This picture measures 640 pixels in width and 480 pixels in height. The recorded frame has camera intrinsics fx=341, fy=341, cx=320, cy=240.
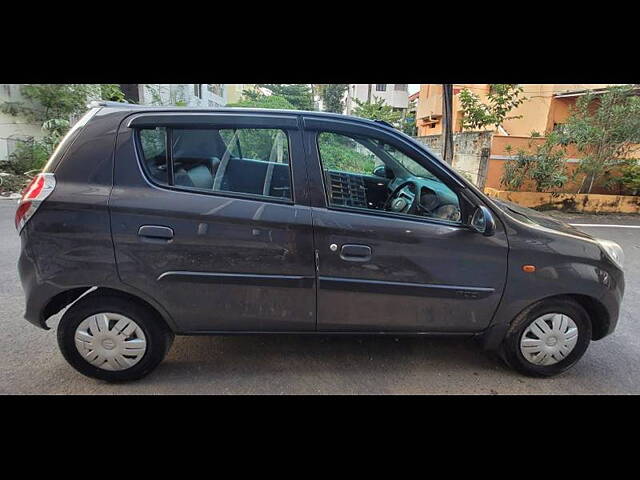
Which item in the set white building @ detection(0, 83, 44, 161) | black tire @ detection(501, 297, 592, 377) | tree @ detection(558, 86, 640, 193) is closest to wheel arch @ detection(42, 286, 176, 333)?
black tire @ detection(501, 297, 592, 377)

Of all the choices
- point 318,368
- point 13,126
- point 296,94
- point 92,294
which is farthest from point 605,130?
point 296,94

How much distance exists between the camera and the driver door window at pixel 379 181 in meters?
2.32

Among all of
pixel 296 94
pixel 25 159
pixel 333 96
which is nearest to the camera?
pixel 25 159

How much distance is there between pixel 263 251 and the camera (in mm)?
2154

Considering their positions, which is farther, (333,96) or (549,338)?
(333,96)

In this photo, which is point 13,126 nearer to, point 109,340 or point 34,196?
point 34,196

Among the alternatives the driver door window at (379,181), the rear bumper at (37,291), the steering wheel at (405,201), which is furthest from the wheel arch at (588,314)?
the rear bumper at (37,291)

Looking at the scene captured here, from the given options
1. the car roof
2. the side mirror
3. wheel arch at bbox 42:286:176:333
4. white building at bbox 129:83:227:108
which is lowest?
wheel arch at bbox 42:286:176:333

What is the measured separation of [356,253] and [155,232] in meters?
1.25

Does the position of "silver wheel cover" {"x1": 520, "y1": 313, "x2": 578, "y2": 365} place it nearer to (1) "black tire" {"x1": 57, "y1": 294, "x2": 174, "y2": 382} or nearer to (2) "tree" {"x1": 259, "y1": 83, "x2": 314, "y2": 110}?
(1) "black tire" {"x1": 57, "y1": 294, "x2": 174, "y2": 382}

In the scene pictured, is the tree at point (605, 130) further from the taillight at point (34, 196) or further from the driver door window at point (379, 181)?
the taillight at point (34, 196)

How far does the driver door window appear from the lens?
7.61 ft

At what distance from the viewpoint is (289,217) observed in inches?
84.0

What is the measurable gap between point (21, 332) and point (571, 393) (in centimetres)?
427
